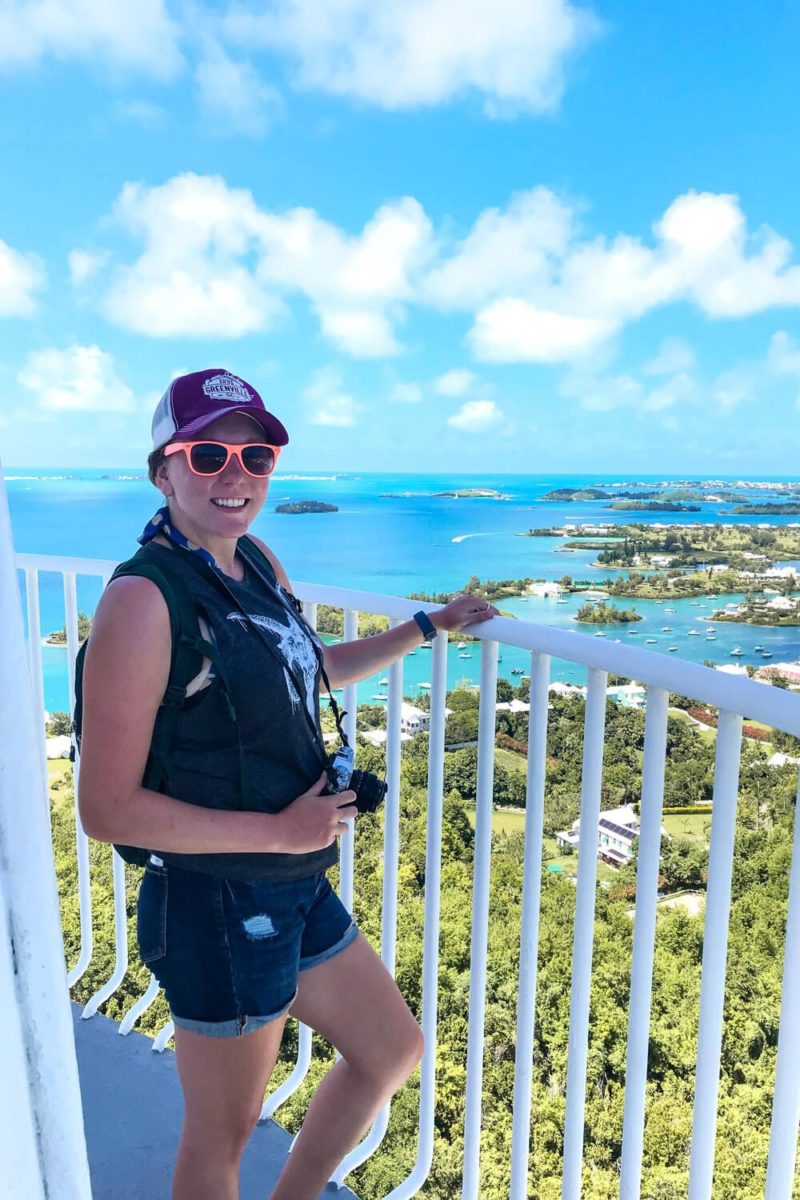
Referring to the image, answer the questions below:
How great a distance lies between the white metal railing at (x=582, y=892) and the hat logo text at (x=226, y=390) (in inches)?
24.6

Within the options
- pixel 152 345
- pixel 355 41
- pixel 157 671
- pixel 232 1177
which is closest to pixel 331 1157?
pixel 232 1177

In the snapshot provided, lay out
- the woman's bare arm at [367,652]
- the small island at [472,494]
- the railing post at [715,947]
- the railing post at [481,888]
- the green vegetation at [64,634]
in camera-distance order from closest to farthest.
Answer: the railing post at [715,947], the railing post at [481,888], the woman's bare arm at [367,652], the green vegetation at [64,634], the small island at [472,494]

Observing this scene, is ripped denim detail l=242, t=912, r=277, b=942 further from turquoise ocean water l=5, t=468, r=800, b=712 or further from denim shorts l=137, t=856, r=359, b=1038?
turquoise ocean water l=5, t=468, r=800, b=712

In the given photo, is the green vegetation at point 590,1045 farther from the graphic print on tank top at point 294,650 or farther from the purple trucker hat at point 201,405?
the purple trucker hat at point 201,405

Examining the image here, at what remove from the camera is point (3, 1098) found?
0.43 metres

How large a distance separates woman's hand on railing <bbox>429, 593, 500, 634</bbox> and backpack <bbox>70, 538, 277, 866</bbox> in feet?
1.97

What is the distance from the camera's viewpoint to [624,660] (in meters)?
1.48

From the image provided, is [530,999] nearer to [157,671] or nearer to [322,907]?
[322,907]

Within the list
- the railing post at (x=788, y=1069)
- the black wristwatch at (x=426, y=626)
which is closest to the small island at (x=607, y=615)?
the black wristwatch at (x=426, y=626)

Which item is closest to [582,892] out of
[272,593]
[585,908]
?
[585,908]

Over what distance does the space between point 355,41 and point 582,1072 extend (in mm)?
71984

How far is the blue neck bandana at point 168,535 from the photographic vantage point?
153cm

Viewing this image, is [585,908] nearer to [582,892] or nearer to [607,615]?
[582,892]

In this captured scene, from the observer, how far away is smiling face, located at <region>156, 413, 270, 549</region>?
1591 millimetres
